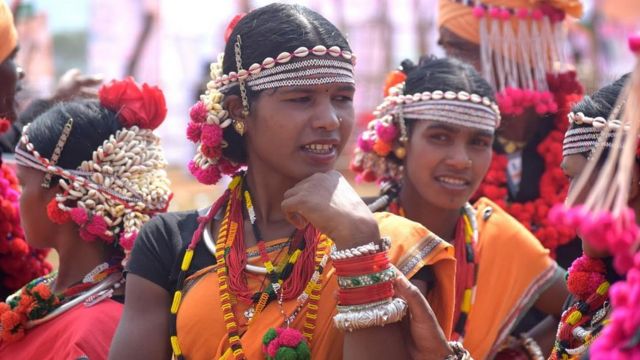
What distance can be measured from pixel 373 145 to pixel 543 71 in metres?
1.39

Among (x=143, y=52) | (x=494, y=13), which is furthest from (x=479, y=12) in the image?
(x=143, y=52)

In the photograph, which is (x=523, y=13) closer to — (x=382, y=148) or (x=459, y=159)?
(x=382, y=148)

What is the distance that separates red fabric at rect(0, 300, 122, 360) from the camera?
3.77 meters

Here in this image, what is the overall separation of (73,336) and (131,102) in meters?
1.10

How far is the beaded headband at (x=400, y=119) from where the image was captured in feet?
14.5

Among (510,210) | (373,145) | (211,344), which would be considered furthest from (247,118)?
(510,210)

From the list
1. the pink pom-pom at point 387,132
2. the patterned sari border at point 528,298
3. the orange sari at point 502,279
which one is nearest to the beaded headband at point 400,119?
the pink pom-pom at point 387,132

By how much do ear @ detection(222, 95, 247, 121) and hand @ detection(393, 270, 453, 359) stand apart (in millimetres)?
920

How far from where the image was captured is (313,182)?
3.04 meters

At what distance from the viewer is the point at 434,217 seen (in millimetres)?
4480

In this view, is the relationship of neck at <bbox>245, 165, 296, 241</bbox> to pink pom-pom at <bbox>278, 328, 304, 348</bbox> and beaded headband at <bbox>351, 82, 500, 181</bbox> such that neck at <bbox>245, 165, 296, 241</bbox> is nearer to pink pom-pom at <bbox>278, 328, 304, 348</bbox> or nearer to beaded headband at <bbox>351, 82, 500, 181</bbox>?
pink pom-pom at <bbox>278, 328, 304, 348</bbox>

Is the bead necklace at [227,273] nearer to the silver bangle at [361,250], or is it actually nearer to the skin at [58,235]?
the silver bangle at [361,250]

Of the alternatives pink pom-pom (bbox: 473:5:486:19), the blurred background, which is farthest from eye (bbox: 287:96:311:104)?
the blurred background

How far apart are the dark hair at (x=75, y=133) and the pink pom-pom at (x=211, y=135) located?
0.89 meters
